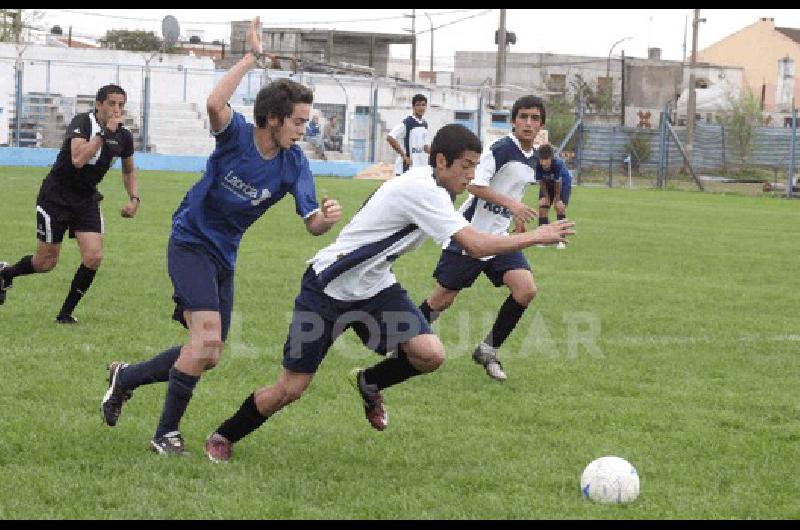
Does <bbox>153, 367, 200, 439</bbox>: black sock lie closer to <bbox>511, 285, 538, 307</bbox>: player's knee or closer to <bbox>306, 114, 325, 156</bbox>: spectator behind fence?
<bbox>511, 285, 538, 307</bbox>: player's knee

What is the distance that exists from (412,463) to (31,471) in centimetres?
183

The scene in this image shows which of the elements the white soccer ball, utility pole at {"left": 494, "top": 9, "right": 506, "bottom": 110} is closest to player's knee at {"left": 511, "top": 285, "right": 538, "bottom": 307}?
the white soccer ball

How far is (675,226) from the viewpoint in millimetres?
24578

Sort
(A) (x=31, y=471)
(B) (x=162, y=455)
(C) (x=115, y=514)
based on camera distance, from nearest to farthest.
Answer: (C) (x=115, y=514) < (A) (x=31, y=471) < (B) (x=162, y=455)

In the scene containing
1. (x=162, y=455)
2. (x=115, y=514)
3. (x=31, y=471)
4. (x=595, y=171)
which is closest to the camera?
(x=115, y=514)

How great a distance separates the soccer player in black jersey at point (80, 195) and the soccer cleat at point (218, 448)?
4299mm

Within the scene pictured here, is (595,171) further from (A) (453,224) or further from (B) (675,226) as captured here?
(A) (453,224)

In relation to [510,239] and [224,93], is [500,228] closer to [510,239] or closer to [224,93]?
[510,239]

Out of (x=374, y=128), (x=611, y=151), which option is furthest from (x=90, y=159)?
(x=611, y=151)

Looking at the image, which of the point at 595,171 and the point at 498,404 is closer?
the point at 498,404

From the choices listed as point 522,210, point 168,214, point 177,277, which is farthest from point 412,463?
point 168,214

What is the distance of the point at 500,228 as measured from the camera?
945cm

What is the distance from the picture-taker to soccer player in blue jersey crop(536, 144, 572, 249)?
1565 cm

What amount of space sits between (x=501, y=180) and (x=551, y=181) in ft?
35.0
